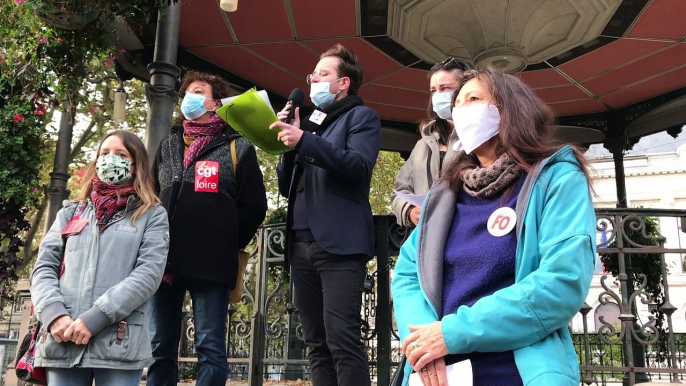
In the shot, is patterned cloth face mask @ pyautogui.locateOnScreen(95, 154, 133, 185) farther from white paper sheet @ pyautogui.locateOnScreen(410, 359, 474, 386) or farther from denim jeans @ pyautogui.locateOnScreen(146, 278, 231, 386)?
white paper sheet @ pyautogui.locateOnScreen(410, 359, 474, 386)

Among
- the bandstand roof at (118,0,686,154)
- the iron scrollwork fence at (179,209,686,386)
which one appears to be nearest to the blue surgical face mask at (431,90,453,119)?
the iron scrollwork fence at (179,209,686,386)

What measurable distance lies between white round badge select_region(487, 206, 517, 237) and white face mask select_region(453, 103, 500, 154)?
11.2 inches

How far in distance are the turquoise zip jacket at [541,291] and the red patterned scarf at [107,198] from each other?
1.89 meters

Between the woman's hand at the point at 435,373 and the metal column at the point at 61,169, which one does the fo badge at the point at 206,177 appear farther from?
the metal column at the point at 61,169

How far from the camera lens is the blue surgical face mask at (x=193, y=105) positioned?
3.74 meters

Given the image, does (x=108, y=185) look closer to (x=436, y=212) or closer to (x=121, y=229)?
(x=121, y=229)

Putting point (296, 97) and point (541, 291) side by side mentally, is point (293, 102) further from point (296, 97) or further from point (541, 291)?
point (541, 291)

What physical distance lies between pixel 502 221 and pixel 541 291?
27 centimetres

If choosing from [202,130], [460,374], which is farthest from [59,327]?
[460,374]

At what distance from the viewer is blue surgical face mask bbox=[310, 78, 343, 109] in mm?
3408

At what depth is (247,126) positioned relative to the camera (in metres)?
3.11

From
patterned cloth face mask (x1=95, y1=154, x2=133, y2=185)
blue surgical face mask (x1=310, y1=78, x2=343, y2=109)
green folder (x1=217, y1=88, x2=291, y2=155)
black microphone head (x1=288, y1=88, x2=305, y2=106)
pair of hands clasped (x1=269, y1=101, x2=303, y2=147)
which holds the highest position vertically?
blue surgical face mask (x1=310, y1=78, x2=343, y2=109)

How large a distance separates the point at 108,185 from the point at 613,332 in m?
3.67

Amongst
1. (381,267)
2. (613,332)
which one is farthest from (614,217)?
(381,267)
